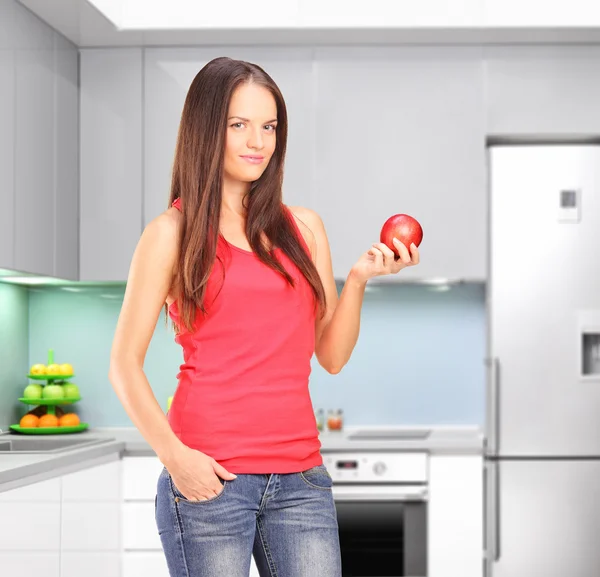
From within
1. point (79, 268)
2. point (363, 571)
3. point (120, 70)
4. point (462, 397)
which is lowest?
point (363, 571)

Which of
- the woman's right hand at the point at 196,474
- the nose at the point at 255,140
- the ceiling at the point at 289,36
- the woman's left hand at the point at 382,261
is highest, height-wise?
the ceiling at the point at 289,36

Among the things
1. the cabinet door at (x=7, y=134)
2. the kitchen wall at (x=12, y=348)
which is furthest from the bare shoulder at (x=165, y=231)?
the kitchen wall at (x=12, y=348)

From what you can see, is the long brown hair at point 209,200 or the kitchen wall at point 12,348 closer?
the long brown hair at point 209,200

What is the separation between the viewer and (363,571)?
3.02 m

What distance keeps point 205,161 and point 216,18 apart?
6.28ft

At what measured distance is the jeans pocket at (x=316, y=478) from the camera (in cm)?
130

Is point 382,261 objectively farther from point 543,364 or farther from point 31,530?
point 543,364

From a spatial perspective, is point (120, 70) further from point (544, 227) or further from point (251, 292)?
point (251, 292)

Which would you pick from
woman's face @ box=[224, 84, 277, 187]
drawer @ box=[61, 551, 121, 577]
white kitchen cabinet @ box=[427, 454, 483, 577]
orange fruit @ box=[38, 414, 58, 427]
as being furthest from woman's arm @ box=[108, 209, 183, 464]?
orange fruit @ box=[38, 414, 58, 427]

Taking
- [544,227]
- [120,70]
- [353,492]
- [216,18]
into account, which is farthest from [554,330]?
[120,70]

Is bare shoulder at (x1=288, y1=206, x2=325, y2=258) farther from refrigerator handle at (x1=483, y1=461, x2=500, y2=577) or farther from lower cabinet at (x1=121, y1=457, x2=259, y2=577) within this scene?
refrigerator handle at (x1=483, y1=461, x2=500, y2=577)

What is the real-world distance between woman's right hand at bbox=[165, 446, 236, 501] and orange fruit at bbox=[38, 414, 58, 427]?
2.14 metres

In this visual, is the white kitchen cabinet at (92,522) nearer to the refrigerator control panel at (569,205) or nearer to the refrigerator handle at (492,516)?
the refrigerator handle at (492,516)

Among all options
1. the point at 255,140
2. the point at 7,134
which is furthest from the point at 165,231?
the point at 7,134
